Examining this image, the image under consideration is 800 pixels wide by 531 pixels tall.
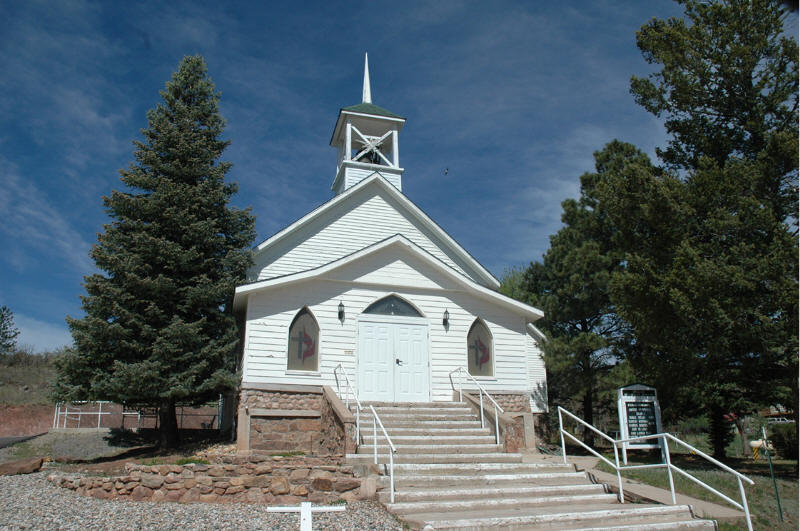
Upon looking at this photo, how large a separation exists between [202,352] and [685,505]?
33.0 ft

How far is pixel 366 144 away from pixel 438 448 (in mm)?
12480

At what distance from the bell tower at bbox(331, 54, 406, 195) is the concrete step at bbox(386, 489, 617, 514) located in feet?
40.2

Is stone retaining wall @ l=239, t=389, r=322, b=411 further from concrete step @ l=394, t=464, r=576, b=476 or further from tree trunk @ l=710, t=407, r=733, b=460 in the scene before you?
tree trunk @ l=710, t=407, r=733, b=460

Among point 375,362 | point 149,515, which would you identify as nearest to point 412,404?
point 375,362

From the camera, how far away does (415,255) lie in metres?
15.6

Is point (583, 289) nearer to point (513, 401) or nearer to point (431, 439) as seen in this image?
point (513, 401)

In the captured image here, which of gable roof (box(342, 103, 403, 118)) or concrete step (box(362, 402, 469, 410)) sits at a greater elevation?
gable roof (box(342, 103, 403, 118))

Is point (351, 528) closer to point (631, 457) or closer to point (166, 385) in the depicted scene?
point (166, 385)

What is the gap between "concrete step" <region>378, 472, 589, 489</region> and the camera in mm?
9312

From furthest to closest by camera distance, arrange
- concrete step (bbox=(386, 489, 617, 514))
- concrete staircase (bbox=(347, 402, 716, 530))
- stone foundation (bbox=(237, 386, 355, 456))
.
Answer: stone foundation (bbox=(237, 386, 355, 456))
concrete step (bbox=(386, 489, 617, 514))
concrete staircase (bbox=(347, 402, 716, 530))

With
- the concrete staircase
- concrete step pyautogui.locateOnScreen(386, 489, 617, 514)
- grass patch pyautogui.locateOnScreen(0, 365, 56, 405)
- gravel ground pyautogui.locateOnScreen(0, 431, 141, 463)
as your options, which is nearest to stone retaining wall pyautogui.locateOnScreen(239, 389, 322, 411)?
the concrete staircase

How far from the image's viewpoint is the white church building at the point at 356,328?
44.4 feet

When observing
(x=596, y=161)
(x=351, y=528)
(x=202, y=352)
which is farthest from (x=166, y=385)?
(x=596, y=161)

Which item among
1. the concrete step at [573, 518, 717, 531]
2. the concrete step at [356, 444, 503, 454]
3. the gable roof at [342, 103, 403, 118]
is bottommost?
the concrete step at [573, 518, 717, 531]
